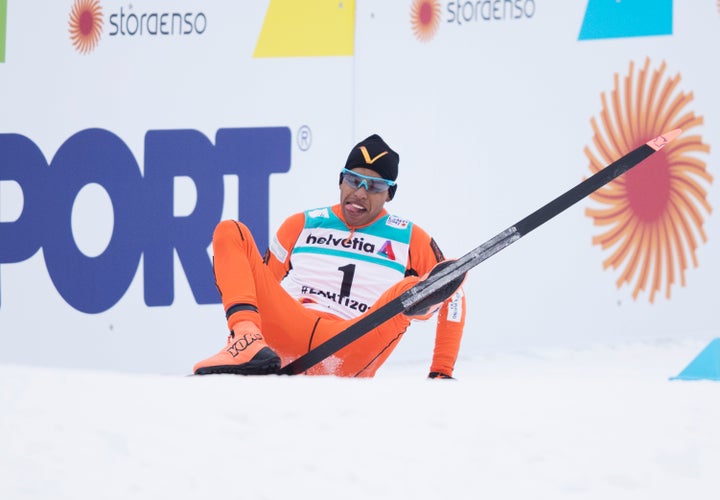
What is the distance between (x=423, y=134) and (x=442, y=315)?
1.51 m

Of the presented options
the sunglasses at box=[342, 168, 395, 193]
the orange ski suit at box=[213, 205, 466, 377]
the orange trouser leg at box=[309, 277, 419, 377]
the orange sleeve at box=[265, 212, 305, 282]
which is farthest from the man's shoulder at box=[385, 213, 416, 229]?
the orange trouser leg at box=[309, 277, 419, 377]

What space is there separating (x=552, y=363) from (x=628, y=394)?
2701 mm

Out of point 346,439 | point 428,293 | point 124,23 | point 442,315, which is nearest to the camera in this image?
point 346,439

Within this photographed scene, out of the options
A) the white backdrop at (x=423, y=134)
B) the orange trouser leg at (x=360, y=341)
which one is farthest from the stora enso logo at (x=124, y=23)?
the orange trouser leg at (x=360, y=341)

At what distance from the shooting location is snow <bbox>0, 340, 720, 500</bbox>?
1.62 meters

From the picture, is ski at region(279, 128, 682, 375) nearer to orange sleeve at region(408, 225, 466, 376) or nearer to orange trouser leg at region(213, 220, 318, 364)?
orange trouser leg at region(213, 220, 318, 364)

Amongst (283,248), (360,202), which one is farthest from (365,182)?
(283,248)

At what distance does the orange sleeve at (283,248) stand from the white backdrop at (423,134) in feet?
3.86

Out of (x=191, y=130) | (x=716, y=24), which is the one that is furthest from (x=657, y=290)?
(x=191, y=130)

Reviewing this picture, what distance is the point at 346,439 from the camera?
1.76 metres

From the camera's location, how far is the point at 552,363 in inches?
186

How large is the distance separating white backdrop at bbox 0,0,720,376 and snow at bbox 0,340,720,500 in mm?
2793

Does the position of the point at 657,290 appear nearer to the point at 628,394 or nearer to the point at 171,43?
the point at 171,43

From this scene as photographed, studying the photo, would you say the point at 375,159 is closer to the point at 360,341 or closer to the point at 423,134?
the point at 360,341
